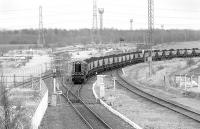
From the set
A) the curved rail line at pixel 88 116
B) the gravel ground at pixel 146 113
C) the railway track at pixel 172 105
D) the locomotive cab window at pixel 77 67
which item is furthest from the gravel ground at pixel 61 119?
the locomotive cab window at pixel 77 67

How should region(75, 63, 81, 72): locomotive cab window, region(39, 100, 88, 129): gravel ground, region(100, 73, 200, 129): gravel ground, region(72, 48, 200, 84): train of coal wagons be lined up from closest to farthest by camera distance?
region(100, 73, 200, 129): gravel ground < region(39, 100, 88, 129): gravel ground < region(72, 48, 200, 84): train of coal wagons < region(75, 63, 81, 72): locomotive cab window

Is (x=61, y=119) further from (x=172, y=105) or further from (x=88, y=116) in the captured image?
(x=172, y=105)

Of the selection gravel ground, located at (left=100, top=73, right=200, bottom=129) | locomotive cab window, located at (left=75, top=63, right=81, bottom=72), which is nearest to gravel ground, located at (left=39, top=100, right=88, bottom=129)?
gravel ground, located at (left=100, top=73, right=200, bottom=129)

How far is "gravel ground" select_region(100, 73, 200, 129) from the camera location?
21.5 metres

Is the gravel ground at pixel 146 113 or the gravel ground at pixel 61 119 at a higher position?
the gravel ground at pixel 146 113

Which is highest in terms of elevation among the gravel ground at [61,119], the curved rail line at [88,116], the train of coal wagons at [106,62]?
the train of coal wagons at [106,62]

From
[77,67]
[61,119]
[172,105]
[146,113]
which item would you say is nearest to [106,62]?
[77,67]

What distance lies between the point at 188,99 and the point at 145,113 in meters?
6.64

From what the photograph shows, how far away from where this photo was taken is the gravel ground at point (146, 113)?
21516 mm

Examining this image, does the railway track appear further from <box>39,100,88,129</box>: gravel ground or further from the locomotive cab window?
the locomotive cab window

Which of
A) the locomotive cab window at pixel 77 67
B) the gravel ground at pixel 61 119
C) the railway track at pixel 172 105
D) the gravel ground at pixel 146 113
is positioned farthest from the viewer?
the locomotive cab window at pixel 77 67

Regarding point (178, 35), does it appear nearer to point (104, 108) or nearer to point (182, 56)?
point (182, 56)

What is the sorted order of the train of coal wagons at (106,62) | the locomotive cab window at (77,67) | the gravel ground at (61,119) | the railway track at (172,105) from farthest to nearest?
the locomotive cab window at (77,67), the train of coal wagons at (106,62), the railway track at (172,105), the gravel ground at (61,119)

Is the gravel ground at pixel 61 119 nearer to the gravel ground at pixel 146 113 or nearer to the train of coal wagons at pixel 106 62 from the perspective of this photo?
the gravel ground at pixel 146 113
